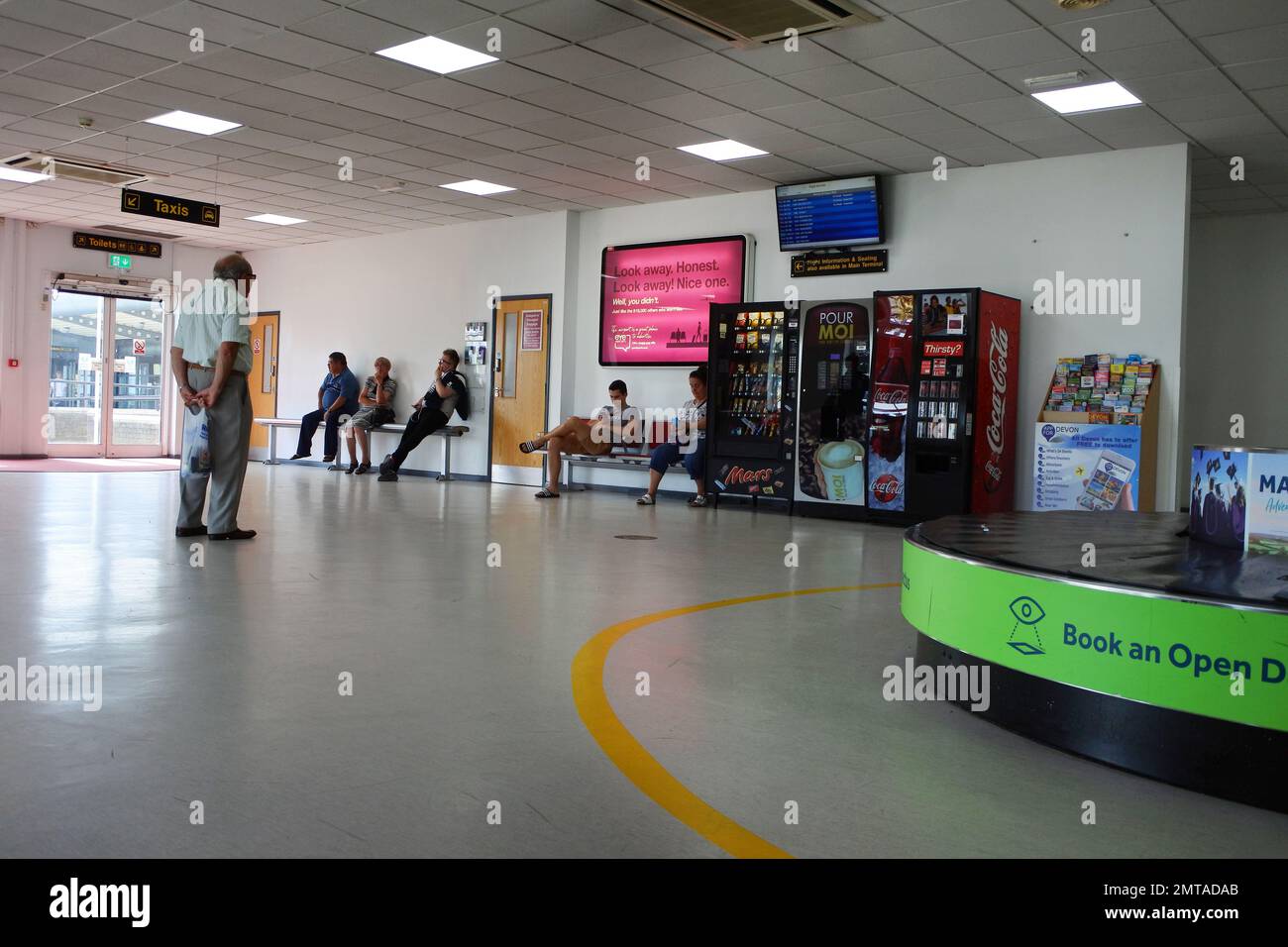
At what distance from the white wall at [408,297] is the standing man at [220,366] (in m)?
6.61

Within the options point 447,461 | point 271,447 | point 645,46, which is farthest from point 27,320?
point 645,46

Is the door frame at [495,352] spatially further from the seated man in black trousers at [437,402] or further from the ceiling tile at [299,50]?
the ceiling tile at [299,50]

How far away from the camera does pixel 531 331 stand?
13.0m

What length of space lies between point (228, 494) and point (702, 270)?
6.37 m

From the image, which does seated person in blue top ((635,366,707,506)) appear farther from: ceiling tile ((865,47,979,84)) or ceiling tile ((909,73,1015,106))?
ceiling tile ((865,47,979,84))

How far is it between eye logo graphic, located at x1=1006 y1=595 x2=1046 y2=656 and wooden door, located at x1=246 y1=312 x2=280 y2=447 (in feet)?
50.7

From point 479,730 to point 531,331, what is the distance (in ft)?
34.2

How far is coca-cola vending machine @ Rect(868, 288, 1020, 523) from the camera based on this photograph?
880 centimetres

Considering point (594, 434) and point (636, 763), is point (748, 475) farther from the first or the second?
point (636, 763)

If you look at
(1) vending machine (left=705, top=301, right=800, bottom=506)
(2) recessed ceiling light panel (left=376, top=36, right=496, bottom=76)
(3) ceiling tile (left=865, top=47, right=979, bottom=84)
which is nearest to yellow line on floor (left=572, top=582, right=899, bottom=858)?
(3) ceiling tile (left=865, top=47, right=979, bottom=84)

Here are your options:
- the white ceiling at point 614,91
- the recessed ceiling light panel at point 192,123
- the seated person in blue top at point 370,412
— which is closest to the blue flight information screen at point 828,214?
the white ceiling at point 614,91

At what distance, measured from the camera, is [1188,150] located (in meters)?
8.46
